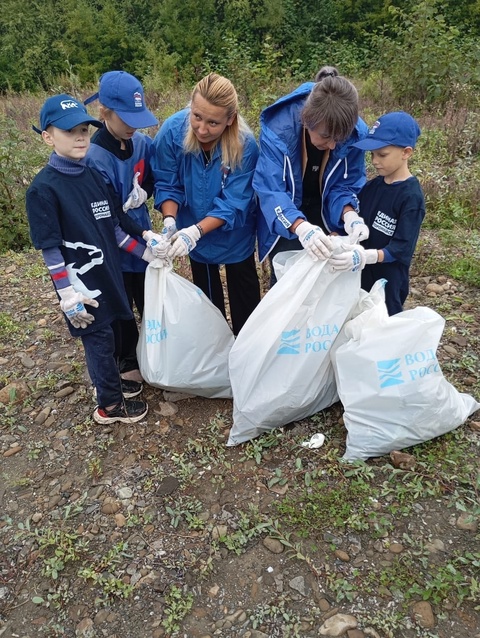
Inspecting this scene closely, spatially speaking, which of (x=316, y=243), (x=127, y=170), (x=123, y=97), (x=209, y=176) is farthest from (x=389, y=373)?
(x=123, y=97)

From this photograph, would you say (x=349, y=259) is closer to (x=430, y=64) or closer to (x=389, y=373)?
(x=389, y=373)

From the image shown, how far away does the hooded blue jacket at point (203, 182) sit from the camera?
2143 mm

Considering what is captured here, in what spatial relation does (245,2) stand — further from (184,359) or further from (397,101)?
(184,359)

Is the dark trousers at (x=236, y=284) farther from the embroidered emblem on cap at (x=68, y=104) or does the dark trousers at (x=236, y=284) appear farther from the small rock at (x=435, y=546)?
the small rock at (x=435, y=546)

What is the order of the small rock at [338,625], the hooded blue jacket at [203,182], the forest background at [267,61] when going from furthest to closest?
the forest background at [267,61] → the hooded blue jacket at [203,182] → the small rock at [338,625]

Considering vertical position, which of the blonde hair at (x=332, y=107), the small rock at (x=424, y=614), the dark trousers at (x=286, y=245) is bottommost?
the small rock at (x=424, y=614)

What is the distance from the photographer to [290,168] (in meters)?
2.08

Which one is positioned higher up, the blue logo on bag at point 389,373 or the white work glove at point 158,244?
the white work glove at point 158,244

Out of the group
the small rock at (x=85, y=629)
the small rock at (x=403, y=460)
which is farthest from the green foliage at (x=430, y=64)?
the small rock at (x=85, y=629)

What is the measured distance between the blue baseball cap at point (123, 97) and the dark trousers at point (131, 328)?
0.75 metres

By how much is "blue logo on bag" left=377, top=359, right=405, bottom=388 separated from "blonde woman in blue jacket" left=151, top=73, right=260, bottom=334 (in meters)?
0.92

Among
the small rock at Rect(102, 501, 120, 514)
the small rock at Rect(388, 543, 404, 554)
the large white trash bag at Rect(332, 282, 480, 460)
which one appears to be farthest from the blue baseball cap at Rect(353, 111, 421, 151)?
the small rock at Rect(102, 501, 120, 514)

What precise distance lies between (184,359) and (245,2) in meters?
13.9

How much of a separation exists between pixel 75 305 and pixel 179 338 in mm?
519
